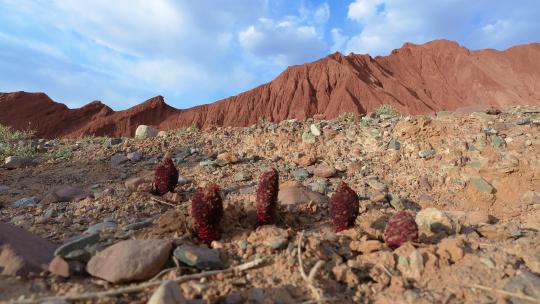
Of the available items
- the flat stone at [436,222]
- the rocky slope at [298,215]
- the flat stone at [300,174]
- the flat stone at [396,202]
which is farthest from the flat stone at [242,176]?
the flat stone at [436,222]

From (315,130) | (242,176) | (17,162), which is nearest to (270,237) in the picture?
(242,176)

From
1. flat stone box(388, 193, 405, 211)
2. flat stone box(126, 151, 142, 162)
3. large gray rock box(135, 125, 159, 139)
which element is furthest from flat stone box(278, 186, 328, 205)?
large gray rock box(135, 125, 159, 139)

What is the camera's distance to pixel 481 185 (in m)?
5.39

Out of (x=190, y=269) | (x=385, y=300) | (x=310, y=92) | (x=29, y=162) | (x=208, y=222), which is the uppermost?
(x=310, y=92)

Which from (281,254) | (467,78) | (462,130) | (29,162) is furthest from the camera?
(467,78)

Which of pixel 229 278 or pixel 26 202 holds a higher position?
pixel 26 202

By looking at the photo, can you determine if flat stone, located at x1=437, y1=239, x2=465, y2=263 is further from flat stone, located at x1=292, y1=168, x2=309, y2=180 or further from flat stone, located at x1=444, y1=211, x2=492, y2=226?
flat stone, located at x1=292, y1=168, x2=309, y2=180

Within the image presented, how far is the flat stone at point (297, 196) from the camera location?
4.21 m

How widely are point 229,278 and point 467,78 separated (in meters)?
40.0

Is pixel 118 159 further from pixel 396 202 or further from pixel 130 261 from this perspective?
pixel 130 261

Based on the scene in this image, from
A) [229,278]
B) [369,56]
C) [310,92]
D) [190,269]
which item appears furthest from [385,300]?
[369,56]

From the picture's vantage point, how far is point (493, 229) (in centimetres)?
360

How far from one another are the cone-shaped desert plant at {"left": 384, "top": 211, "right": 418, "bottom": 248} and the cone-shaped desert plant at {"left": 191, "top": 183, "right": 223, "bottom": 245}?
130 cm

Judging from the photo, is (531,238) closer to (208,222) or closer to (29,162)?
(208,222)
